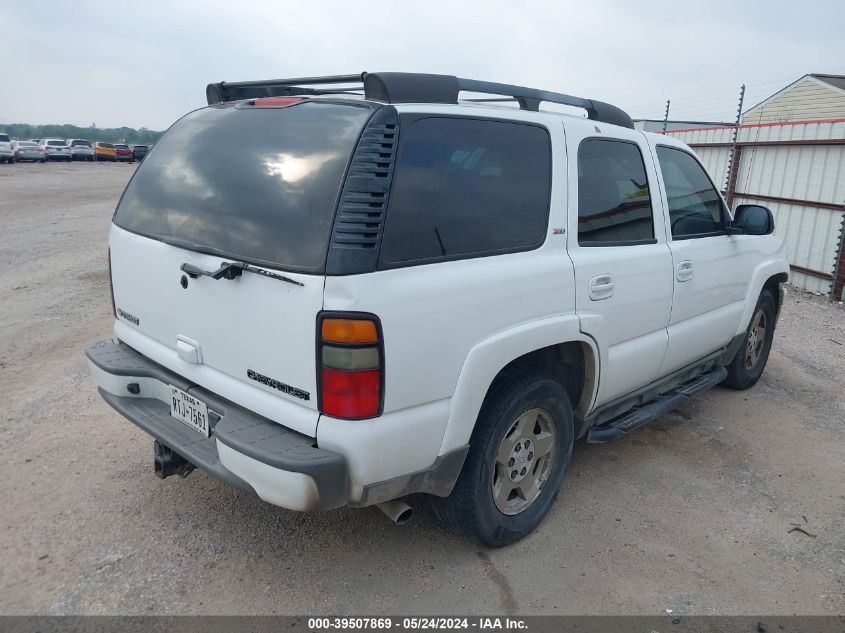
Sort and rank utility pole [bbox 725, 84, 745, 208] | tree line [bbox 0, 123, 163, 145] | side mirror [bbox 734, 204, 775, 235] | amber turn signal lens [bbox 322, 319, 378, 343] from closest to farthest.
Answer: amber turn signal lens [bbox 322, 319, 378, 343], side mirror [bbox 734, 204, 775, 235], utility pole [bbox 725, 84, 745, 208], tree line [bbox 0, 123, 163, 145]

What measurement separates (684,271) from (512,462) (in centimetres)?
170

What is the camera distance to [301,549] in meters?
3.02

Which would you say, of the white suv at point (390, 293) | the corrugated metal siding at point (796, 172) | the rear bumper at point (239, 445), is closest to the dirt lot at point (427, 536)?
the white suv at point (390, 293)

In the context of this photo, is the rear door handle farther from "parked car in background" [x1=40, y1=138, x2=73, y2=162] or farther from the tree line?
the tree line

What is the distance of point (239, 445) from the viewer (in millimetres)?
2326

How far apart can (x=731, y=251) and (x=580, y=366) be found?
5.97 ft

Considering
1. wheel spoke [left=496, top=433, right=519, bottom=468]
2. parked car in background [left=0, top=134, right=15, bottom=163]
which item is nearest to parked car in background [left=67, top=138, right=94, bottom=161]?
parked car in background [left=0, top=134, right=15, bottom=163]

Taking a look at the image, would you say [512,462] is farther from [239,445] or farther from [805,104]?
[805,104]

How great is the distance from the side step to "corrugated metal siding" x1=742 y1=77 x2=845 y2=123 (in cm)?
2111

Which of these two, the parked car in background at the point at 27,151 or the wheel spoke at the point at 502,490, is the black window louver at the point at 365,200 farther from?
the parked car in background at the point at 27,151

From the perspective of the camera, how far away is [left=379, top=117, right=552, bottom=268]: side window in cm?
240

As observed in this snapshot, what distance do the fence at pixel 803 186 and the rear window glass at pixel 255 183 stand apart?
27.5 ft

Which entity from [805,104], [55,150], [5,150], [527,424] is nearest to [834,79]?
[805,104]

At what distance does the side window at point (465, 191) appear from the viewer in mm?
2404
